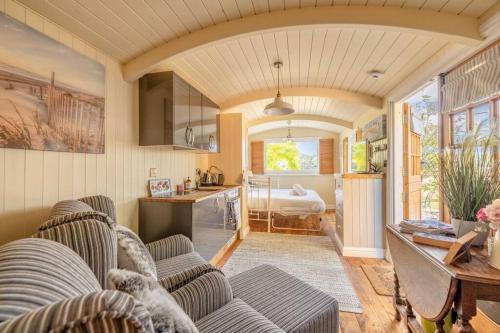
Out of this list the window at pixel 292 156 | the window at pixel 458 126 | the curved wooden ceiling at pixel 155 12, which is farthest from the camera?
the window at pixel 292 156

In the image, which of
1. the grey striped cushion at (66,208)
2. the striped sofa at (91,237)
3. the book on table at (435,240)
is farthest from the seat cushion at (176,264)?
the book on table at (435,240)

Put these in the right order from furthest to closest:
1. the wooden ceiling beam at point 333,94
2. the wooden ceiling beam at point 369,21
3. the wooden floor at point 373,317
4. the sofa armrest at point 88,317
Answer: the wooden ceiling beam at point 333,94
the wooden floor at point 373,317
the wooden ceiling beam at point 369,21
the sofa armrest at point 88,317

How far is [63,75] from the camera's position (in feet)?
4.87

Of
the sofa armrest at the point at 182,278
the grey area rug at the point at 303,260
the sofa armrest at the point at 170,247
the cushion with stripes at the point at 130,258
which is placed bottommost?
the grey area rug at the point at 303,260

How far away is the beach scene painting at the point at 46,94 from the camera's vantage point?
1208 mm

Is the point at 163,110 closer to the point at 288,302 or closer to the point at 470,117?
the point at 288,302

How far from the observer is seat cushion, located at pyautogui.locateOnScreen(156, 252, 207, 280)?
5.10ft

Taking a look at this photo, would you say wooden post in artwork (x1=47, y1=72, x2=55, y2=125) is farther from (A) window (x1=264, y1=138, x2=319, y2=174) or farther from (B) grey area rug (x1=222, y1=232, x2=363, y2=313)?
(A) window (x1=264, y1=138, x2=319, y2=174)

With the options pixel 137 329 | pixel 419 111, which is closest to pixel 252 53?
pixel 137 329

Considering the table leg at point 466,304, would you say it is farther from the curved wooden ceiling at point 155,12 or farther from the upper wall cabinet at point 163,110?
the upper wall cabinet at point 163,110

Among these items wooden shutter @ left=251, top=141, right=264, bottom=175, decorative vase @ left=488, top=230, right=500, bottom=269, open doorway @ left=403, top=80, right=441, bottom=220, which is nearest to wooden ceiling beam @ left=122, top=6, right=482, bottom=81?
open doorway @ left=403, top=80, right=441, bottom=220

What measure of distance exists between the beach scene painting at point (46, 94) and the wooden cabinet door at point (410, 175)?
3.33 m

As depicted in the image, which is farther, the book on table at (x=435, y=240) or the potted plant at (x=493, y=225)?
the book on table at (x=435, y=240)

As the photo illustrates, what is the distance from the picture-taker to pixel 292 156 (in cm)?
677
